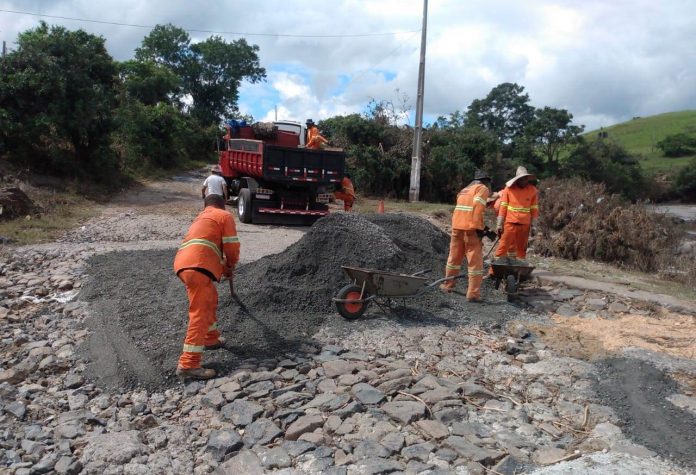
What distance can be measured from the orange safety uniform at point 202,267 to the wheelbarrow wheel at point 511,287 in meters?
3.67

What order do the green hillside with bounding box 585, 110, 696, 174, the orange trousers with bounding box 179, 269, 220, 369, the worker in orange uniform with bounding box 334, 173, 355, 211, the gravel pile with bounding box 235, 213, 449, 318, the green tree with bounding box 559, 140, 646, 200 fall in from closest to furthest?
1. the orange trousers with bounding box 179, 269, 220, 369
2. the gravel pile with bounding box 235, 213, 449, 318
3. the worker in orange uniform with bounding box 334, 173, 355, 211
4. the green tree with bounding box 559, 140, 646, 200
5. the green hillside with bounding box 585, 110, 696, 174

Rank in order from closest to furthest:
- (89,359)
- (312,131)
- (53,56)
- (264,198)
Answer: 1. (89,359)
2. (264,198)
3. (312,131)
4. (53,56)

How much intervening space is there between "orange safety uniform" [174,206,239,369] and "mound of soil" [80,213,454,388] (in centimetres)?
37

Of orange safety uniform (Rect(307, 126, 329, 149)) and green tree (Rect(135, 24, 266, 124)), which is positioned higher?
green tree (Rect(135, 24, 266, 124))

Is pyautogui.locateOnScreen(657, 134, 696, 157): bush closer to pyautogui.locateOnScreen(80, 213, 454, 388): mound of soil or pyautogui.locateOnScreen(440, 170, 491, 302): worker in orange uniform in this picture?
pyautogui.locateOnScreen(80, 213, 454, 388): mound of soil

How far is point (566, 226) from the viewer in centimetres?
1126

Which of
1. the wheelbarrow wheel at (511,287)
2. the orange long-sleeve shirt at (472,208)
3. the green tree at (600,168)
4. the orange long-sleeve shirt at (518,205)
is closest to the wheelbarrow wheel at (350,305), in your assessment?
the orange long-sleeve shirt at (472,208)

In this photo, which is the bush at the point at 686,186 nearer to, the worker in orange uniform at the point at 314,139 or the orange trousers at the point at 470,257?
the worker in orange uniform at the point at 314,139

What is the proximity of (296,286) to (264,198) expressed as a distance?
644 centimetres

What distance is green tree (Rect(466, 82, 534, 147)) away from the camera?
36750mm

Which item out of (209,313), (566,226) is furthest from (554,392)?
(566,226)

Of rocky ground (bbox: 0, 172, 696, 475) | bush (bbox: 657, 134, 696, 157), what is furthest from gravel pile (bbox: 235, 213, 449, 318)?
bush (bbox: 657, 134, 696, 157)

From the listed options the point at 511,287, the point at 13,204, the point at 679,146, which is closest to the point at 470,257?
the point at 511,287

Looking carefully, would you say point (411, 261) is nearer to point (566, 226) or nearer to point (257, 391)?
point (257, 391)
